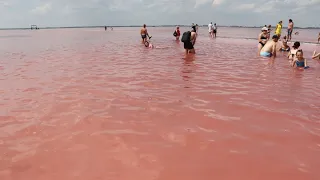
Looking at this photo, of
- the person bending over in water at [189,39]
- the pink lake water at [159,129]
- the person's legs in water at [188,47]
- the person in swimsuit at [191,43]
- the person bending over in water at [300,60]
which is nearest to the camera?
the pink lake water at [159,129]

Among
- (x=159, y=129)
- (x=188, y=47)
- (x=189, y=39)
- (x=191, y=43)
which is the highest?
(x=189, y=39)

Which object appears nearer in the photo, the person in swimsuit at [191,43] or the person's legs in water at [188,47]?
the person in swimsuit at [191,43]

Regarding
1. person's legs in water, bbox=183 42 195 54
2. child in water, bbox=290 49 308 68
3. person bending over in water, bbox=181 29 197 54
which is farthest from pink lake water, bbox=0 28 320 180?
person's legs in water, bbox=183 42 195 54

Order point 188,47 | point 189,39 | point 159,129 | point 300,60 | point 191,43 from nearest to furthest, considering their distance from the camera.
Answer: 1. point 159,129
2. point 300,60
3. point 189,39
4. point 191,43
5. point 188,47

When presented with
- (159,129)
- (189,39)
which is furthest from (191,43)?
(159,129)

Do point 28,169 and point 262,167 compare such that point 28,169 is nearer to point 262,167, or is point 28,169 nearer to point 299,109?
point 262,167

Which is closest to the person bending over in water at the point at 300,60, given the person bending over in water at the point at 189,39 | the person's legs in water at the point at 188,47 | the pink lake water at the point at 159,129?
the pink lake water at the point at 159,129

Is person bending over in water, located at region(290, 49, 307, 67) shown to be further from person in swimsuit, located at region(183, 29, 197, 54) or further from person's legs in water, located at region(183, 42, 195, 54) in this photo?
person's legs in water, located at region(183, 42, 195, 54)

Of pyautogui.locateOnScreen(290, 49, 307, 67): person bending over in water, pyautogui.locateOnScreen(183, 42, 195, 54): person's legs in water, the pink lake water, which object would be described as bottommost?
the pink lake water

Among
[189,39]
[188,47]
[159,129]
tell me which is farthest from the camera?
[188,47]

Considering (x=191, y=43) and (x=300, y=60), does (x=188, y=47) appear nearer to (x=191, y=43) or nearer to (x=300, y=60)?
(x=191, y=43)

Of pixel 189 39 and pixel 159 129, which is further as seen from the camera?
pixel 189 39

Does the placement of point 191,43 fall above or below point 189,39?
below

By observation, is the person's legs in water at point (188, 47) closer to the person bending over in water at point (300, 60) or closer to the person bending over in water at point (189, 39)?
the person bending over in water at point (189, 39)
